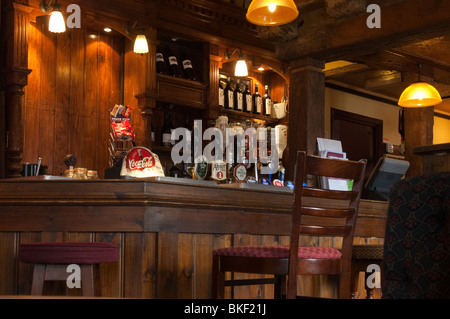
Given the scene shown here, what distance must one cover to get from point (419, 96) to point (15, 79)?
361 cm

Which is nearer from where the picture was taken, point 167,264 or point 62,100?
point 167,264

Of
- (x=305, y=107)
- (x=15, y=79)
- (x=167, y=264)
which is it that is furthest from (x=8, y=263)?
(x=305, y=107)

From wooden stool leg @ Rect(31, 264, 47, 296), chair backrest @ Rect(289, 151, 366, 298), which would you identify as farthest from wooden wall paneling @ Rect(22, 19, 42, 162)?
chair backrest @ Rect(289, 151, 366, 298)

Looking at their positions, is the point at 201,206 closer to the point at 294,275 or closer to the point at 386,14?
the point at 294,275

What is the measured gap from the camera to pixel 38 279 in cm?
236

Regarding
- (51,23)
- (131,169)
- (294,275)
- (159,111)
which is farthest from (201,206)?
(159,111)

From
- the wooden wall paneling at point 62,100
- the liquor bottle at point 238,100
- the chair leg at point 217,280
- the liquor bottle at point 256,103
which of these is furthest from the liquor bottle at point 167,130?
the chair leg at point 217,280

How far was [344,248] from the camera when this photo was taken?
251 centimetres

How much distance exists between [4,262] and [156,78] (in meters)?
2.85

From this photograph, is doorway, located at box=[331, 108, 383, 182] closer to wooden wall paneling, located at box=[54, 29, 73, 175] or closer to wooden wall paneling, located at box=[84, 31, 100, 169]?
wooden wall paneling, located at box=[84, 31, 100, 169]

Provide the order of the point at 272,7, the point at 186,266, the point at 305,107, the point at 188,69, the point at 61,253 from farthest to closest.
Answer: the point at 188,69 < the point at 305,107 < the point at 272,7 < the point at 186,266 < the point at 61,253

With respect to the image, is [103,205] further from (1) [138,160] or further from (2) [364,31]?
(2) [364,31]

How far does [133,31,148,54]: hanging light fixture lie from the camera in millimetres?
4875

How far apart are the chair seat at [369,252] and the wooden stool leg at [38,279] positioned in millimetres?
1579
